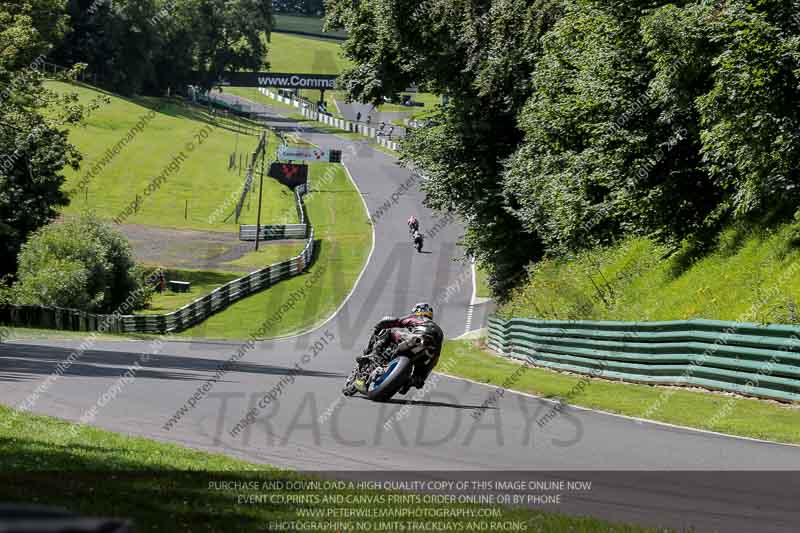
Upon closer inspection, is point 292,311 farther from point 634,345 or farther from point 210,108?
point 210,108

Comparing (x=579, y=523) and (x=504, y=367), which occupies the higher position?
(x=579, y=523)

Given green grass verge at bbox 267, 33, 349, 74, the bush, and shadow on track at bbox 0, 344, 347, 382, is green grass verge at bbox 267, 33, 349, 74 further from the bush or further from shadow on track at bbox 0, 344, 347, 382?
shadow on track at bbox 0, 344, 347, 382

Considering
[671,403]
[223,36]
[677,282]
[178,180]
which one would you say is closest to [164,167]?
[178,180]

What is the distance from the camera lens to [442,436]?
12070mm

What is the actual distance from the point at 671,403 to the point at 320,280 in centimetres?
4230

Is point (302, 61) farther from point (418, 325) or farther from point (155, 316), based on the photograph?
point (418, 325)

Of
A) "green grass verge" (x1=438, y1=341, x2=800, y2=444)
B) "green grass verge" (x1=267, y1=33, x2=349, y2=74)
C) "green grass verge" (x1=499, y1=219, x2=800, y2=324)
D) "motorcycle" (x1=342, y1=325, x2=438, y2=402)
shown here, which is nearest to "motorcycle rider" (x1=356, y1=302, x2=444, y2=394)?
"motorcycle" (x1=342, y1=325, x2=438, y2=402)

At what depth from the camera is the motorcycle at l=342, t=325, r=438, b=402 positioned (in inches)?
572

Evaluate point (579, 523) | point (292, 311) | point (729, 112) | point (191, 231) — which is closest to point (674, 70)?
point (729, 112)

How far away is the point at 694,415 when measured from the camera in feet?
50.2

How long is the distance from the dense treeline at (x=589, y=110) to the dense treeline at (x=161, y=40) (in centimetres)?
7809

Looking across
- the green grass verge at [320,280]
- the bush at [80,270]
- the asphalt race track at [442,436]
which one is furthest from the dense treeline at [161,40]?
the asphalt race track at [442,436]

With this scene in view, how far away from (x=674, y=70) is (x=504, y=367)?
7.62m

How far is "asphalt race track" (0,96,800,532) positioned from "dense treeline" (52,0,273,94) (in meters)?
98.3
